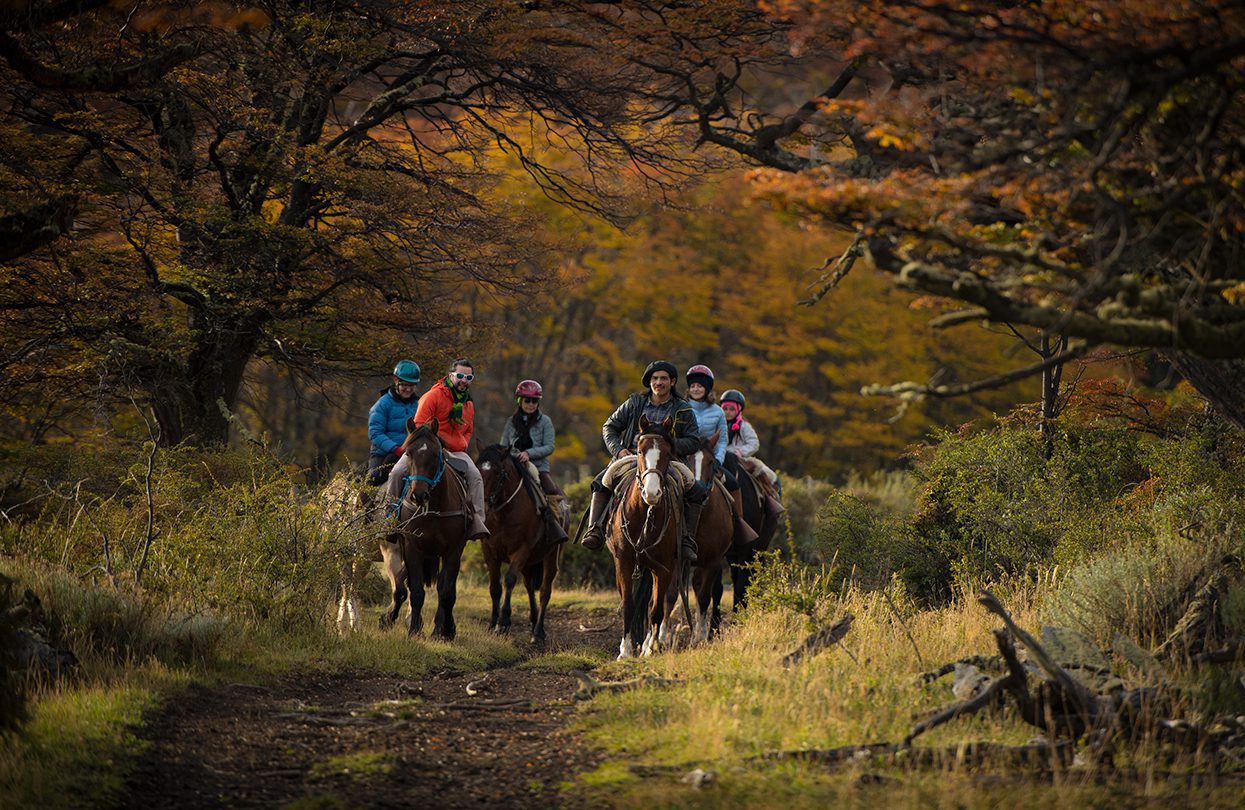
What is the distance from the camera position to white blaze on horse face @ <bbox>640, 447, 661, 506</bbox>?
40.1 feet

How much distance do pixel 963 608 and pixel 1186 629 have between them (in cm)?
313

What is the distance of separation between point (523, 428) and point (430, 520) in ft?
8.57

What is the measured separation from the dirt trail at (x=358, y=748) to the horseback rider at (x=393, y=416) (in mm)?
4380

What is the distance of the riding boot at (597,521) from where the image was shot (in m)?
13.8

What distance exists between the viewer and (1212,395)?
32.4ft

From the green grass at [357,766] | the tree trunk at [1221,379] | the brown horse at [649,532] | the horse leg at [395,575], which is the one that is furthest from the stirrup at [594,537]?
the tree trunk at [1221,379]

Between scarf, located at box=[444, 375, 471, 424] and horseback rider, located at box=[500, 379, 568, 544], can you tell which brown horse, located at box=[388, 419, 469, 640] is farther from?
horseback rider, located at box=[500, 379, 568, 544]

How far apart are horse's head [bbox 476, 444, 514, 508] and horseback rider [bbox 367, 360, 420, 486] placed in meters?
1.03

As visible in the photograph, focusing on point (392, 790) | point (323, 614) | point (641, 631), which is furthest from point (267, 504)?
point (392, 790)

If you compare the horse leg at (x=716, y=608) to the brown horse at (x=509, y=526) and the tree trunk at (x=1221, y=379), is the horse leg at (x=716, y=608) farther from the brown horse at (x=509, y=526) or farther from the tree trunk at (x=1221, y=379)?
the tree trunk at (x=1221, y=379)

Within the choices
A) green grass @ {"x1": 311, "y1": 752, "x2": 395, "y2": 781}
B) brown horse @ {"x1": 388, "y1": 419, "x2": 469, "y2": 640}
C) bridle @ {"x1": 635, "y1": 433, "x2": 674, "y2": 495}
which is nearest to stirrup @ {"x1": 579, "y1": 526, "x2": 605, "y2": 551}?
bridle @ {"x1": 635, "y1": 433, "x2": 674, "y2": 495}

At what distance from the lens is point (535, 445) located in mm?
16312

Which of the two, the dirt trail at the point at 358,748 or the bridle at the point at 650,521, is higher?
the bridle at the point at 650,521

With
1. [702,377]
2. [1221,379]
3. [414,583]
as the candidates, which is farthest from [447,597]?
[1221,379]
